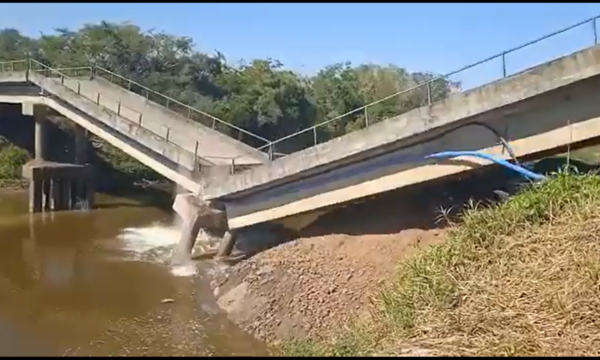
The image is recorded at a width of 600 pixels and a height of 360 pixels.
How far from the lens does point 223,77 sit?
3609 cm

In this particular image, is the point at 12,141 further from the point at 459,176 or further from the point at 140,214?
the point at 459,176

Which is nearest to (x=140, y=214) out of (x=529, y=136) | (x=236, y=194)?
(x=236, y=194)

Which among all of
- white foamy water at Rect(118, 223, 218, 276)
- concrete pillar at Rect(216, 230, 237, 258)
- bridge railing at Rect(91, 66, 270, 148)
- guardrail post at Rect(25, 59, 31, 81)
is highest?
guardrail post at Rect(25, 59, 31, 81)

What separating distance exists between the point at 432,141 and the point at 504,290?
5.52 m

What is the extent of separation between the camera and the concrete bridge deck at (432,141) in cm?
1169

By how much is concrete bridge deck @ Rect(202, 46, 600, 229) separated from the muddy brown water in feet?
7.92

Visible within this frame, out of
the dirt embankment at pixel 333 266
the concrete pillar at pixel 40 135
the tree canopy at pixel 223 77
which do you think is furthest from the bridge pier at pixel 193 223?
the concrete pillar at pixel 40 135

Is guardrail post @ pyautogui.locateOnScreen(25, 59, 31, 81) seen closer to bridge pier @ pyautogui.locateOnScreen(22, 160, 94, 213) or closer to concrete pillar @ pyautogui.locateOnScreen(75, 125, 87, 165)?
concrete pillar @ pyautogui.locateOnScreen(75, 125, 87, 165)

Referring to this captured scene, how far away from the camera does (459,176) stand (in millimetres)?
13117

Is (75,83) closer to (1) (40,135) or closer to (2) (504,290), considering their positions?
(1) (40,135)

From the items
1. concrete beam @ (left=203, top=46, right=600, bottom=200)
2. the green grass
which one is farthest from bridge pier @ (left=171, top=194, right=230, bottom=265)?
the green grass

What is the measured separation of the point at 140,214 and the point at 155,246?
5418 mm

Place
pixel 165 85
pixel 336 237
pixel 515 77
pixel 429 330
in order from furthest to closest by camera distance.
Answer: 1. pixel 165 85
2. pixel 336 237
3. pixel 515 77
4. pixel 429 330

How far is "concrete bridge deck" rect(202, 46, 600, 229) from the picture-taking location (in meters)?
11.7
